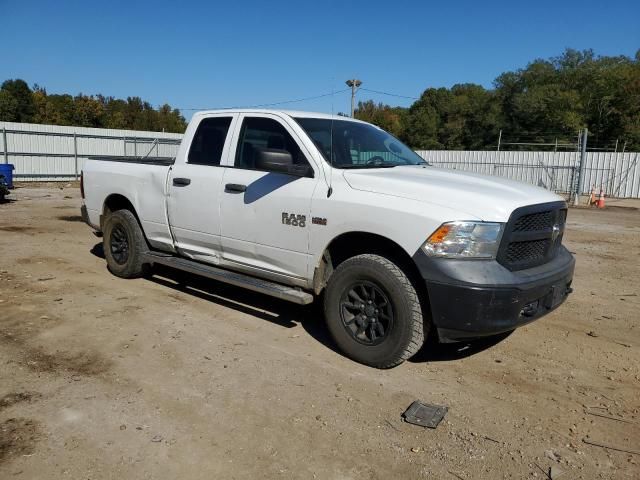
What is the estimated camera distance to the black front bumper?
11.6ft

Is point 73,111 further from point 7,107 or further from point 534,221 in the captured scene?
point 534,221

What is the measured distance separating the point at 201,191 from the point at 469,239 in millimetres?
2771

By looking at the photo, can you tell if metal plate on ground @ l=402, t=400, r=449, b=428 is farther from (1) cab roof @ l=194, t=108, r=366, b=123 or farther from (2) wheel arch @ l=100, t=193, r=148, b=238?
(2) wheel arch @ l=100, t=193, r=148, b=238

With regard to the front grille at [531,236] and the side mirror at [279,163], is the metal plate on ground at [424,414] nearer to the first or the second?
the front grille at [531,236]

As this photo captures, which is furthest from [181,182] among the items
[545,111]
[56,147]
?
[545,111]

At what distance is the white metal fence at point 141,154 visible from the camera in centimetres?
2366

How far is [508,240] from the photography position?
3.67 m

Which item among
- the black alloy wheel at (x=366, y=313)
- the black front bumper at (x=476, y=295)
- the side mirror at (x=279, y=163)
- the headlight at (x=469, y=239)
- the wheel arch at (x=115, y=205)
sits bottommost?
the black alloy wheel at (x=366, y=313)

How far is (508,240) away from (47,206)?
14196mm

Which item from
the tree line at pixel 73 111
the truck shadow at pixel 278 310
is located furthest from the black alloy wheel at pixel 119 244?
the tree line at pixel 73 111

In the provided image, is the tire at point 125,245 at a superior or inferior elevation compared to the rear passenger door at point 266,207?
inferior

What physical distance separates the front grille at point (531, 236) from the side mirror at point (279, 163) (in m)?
1.71

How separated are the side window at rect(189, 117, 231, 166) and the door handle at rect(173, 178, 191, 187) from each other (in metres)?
0.22

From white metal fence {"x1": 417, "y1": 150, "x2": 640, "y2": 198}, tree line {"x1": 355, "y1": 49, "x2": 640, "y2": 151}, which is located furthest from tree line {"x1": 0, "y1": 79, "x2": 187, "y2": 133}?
white metal fence {"x1": 417, "y1": 150, "x2": 640, "y2": 198}
